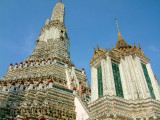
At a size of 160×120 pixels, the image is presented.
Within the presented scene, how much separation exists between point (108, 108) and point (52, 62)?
68.2 ft

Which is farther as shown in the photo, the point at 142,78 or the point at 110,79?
the point at 142,78

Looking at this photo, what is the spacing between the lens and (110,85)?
16203 mm

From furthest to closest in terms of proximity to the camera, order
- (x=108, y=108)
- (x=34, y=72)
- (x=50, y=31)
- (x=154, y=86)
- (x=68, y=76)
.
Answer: (x=50, y=31) < (x=34, y=72) < (x=68, y=76) < (x=154, y=86) < (x=108, y=108)

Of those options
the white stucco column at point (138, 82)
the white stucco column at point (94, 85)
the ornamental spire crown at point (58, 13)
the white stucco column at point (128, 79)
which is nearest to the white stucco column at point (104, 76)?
the white stucco column at point (94, 85)

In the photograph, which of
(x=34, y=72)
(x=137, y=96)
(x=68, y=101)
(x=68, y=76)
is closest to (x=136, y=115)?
(x=137, y=96)

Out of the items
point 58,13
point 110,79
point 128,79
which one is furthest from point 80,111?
point 58,13

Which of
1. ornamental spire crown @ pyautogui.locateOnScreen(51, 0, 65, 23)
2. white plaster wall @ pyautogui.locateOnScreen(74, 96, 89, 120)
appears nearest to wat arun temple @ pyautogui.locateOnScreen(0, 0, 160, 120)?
white plaster wall @ pyautogui.locateOnScreen(74, 96, 89, 120)

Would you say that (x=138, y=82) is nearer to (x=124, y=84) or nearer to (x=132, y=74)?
(x=132, y=74)

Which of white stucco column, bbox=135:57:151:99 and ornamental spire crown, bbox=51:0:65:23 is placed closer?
white stucco column, bbox=135:57:151:99

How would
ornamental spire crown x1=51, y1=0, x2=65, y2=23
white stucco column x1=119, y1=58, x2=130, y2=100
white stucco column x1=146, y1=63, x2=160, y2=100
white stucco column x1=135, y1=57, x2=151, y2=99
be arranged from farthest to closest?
ornamental spire crown x1=51, y1=0, x2=65, y2=23
white stucco column x1=146, y1=63, x2=160, y2=100
white stucco column x1=119, y1=58, x2=130, y2=100
white stucco column x1=135, y1=57, x2=151, y2=99

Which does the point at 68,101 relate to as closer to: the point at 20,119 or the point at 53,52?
the point at 20,119

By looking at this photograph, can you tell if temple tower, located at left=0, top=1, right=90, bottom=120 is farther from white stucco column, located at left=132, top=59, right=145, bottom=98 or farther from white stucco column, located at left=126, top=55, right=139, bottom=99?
white stucco column, located at left=132, top=59, right=145, bottom=98

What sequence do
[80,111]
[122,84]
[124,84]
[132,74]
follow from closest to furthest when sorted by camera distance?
[124,84] < [122,84] < [132,74] < [80,111]

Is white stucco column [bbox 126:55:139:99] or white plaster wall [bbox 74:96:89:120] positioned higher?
white stucco column [bbox 126:55:139:99]
